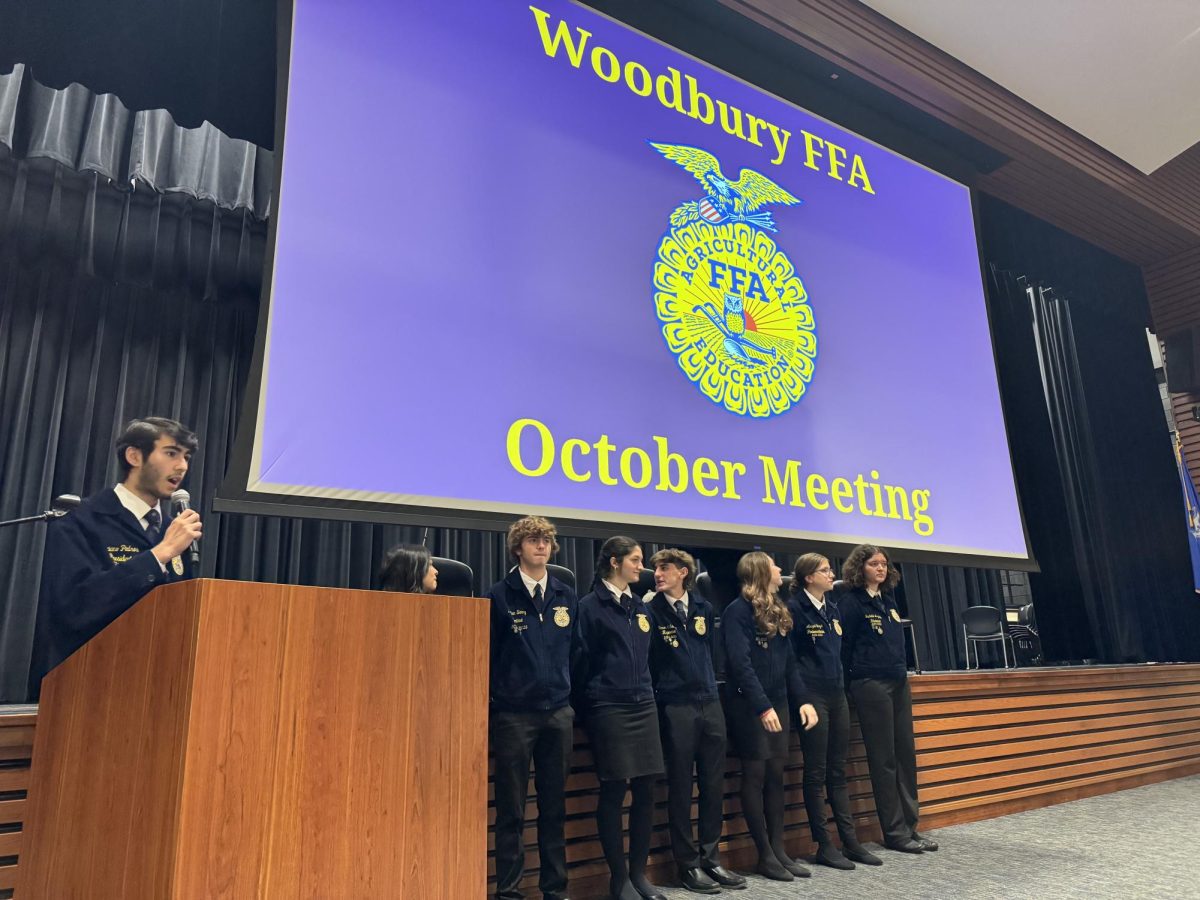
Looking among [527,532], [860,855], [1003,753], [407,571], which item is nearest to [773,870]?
[860,855]

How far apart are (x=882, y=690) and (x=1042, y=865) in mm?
766

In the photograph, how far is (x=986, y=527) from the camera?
434 centimetres

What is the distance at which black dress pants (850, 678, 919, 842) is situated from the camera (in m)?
3.34

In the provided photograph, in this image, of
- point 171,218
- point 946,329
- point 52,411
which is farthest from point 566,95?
point 52,411

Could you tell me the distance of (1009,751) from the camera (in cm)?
418

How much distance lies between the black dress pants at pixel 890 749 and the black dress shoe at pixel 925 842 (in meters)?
0.02

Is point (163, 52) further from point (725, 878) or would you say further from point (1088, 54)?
point (1088, 54)

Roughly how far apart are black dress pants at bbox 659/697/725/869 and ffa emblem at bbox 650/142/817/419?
1.37 metres

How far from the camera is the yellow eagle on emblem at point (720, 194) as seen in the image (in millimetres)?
3951

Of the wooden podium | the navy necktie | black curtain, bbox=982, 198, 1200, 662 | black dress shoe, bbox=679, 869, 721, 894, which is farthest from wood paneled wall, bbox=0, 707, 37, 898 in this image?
black curtain, bbox=982, 198, 1200, 662

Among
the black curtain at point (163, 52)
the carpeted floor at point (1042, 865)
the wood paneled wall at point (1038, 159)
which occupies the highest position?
the wood paneled wall at point (1038, 159)

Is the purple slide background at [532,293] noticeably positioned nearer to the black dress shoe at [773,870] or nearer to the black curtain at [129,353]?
the black curtain at [129,353]

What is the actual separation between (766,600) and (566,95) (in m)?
2.25

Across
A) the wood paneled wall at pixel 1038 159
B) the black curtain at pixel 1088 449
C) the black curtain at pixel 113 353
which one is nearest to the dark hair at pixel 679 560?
the black curtain at pixel 113 353
